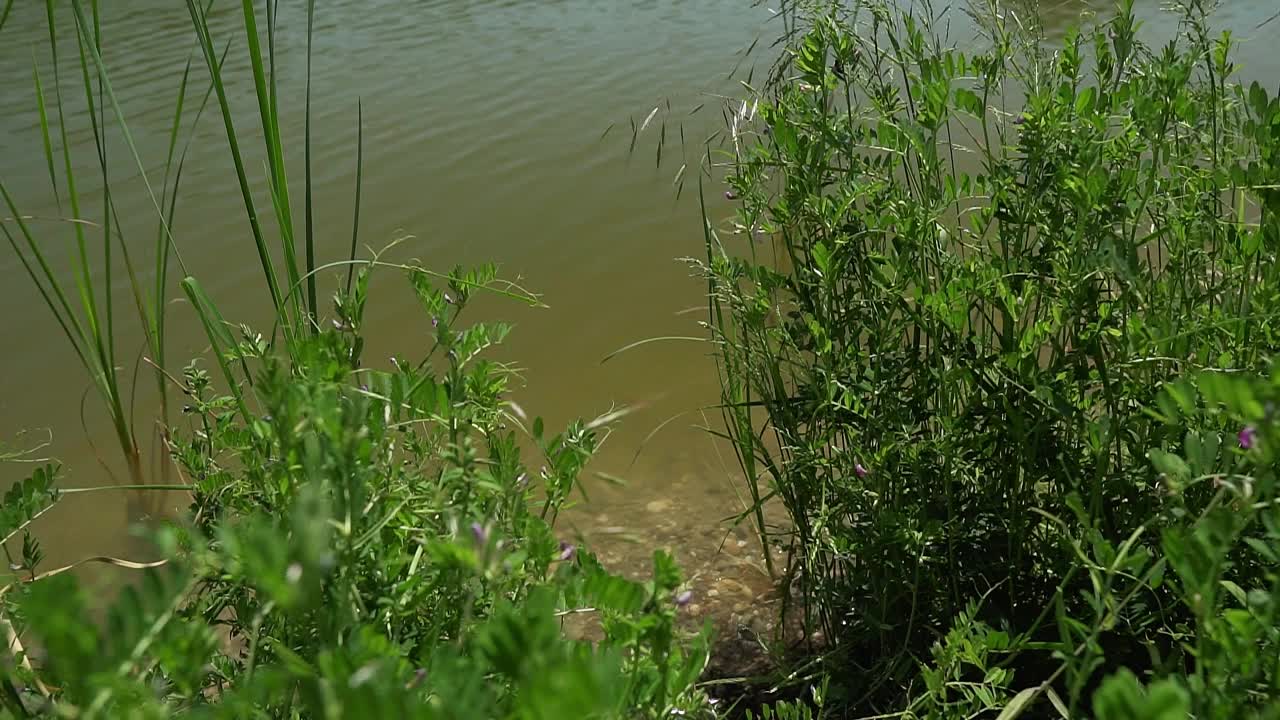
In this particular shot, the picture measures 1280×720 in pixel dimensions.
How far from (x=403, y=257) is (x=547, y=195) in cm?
82

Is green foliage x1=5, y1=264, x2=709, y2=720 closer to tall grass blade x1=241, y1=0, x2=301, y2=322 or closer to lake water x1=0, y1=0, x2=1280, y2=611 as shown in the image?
tall grass blade x1=241, y1=0, x2=301, y2=322

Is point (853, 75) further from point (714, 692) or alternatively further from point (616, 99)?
point (616, 99)

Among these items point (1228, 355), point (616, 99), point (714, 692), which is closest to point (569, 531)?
point (714, 692)

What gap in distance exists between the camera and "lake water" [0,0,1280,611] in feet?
10.8

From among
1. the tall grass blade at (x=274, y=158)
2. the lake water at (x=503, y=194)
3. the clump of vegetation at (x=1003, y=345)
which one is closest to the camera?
the clump of vegetation at (x=1003, y=345)

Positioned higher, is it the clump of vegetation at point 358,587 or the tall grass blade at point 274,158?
the tall grass blade at point 274,158

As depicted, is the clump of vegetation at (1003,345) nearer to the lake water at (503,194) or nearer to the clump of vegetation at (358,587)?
the lake water at (503,194)

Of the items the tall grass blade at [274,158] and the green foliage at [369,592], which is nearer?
the green foliage at [369,592]

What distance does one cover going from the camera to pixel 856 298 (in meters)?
1.98

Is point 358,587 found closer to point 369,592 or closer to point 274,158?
point 369,592

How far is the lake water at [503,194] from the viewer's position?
3.28m

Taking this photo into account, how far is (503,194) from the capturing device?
5039mm

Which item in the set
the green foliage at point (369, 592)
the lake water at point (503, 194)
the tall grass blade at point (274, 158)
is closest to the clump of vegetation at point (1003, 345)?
the lake water at point (503, 194)

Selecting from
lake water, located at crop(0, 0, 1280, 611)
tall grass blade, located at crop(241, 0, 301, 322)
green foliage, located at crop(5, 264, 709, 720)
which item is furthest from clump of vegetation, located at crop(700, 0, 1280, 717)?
tall grass blade, located at crop(241, 0, 301, 322)
